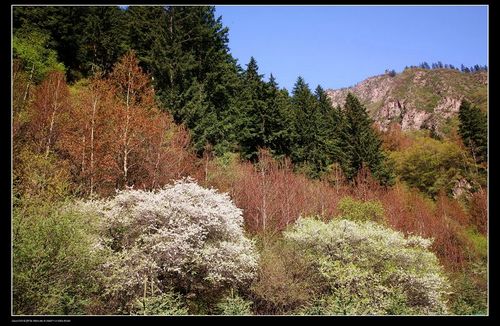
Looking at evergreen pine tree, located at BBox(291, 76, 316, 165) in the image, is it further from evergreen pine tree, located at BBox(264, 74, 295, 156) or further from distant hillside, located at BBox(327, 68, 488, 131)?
distant hillside, located at BBox(327, 68, 488, 131)

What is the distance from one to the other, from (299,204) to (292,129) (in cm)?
873

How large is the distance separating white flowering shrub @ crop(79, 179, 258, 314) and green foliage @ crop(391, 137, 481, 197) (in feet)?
50.2

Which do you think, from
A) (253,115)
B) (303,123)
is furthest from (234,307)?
(303,123)

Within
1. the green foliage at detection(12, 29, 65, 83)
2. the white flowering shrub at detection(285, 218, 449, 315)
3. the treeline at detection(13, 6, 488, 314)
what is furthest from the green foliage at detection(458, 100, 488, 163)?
the green foliage at detection(12, 29, 65, 83)

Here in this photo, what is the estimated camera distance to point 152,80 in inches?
739

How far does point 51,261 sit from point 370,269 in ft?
26.9

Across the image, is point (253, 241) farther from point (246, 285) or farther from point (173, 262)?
point (173, 262)

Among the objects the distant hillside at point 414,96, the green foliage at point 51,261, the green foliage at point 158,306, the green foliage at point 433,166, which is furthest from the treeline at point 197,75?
the green foliage at point 158,306

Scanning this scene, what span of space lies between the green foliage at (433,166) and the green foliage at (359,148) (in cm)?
152

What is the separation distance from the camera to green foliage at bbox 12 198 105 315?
25.1 feet

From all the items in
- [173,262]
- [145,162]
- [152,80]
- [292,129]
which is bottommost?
[173,262]

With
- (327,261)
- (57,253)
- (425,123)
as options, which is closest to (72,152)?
(57,253)

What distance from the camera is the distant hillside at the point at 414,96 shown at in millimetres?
29286

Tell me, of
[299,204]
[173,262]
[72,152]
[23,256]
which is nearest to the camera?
[23,256]
